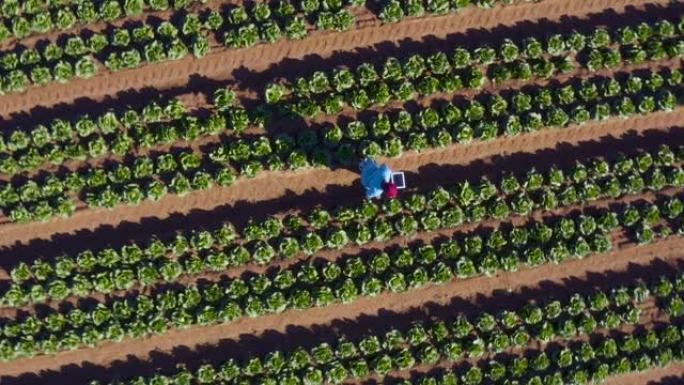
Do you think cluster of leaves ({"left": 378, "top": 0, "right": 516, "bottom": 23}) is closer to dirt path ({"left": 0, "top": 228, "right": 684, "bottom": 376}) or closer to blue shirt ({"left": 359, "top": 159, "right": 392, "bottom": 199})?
blue shirt ({"left": 359, "top": 159, "right": 392, "bottom": 199})

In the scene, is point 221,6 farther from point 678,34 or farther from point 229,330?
point 678,34

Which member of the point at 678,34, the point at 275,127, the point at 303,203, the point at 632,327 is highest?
the point at 678,34

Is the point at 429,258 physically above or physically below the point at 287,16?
below

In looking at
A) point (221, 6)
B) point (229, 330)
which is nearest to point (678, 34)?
point (221, 6)

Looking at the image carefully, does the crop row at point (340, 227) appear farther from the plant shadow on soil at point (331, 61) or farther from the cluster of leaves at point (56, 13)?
the cluster of leaves at point (56, 13)

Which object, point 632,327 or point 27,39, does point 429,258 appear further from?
point 27,39

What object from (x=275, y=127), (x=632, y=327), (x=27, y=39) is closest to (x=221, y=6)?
(x=275, y=127)
